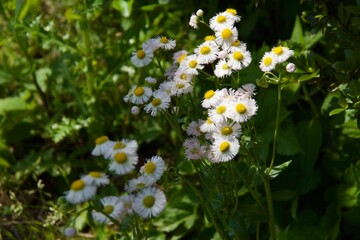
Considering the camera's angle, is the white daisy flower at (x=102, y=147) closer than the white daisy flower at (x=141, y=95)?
Yes

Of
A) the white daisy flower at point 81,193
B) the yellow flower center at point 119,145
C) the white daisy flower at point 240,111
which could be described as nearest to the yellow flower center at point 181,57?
the white daisy flower at point 240,111

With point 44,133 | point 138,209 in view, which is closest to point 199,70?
point 138,209

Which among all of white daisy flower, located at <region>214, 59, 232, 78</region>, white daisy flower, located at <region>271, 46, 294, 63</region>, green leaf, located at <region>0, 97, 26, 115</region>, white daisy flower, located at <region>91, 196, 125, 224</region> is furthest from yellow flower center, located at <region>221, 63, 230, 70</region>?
green leaf, located at <region>0, 97, 26, 115</region>

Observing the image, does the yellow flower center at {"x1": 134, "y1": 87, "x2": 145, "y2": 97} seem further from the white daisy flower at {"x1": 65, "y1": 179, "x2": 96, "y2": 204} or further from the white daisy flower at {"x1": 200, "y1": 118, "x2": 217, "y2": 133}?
the white daisy flower at {"x1": 65, "y1": 179, "x2": 96, "y2": 204}

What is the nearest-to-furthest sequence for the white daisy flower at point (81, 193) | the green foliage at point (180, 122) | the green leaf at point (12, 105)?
the white daisy flower at point (81, 193)
the green foliage at point (180, 122)
the green leaf at point (12, 105)

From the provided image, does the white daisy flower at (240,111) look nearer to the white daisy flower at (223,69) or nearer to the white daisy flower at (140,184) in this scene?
the white daisy flower at (223,69)

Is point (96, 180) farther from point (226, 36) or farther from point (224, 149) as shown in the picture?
point (226, 36)

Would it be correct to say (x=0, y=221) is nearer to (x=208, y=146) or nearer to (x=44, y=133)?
(x=44, y=133)
